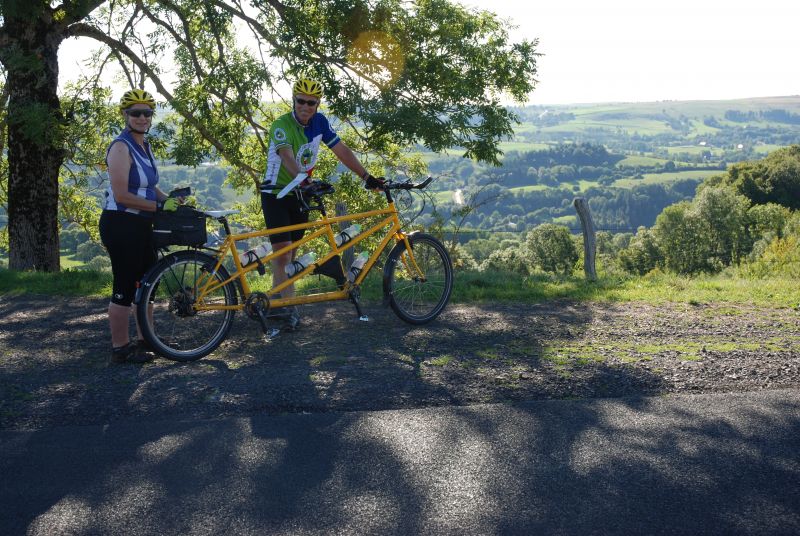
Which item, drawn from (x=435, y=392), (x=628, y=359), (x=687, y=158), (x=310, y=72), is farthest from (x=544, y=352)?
(x=687, y=158)

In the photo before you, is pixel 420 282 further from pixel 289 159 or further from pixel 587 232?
pixel 587 232

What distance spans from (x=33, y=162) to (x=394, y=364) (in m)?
9.81

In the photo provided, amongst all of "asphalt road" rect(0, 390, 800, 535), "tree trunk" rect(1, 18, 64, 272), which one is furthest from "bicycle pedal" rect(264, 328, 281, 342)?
"tree trunk" rect(1, 18, 64, 272)

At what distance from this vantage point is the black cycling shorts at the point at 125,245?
18.3 ft

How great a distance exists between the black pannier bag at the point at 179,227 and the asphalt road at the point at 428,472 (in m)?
1.73

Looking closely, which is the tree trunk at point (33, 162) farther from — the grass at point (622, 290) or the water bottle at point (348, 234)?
the grass at point (622, 290)

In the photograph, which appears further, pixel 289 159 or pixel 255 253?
pixel 289 159

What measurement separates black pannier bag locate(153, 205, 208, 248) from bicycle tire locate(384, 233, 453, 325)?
70.6 inches

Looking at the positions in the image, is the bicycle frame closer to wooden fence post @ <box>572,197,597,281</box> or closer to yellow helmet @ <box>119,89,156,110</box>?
yellow helmet @ <box>119,89,156,110</box>

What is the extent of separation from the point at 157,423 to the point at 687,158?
572 ft

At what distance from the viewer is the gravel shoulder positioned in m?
4.73

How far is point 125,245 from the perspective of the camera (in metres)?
5.62

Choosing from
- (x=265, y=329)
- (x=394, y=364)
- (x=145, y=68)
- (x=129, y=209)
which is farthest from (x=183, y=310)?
(x=145, y=68)

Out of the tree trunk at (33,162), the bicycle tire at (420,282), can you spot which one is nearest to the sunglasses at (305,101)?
the bicycle tire at (420,282)
